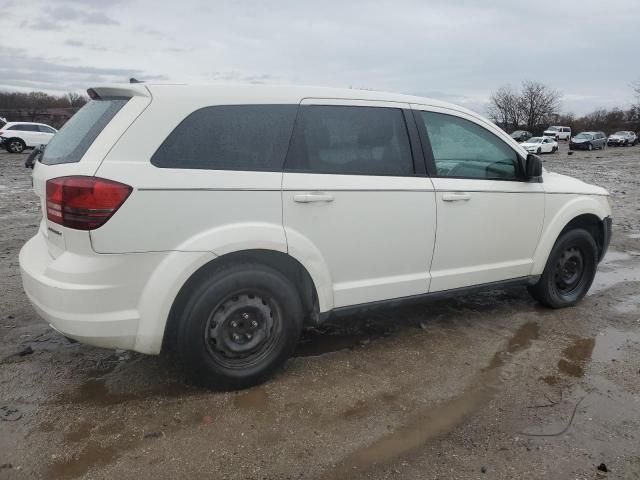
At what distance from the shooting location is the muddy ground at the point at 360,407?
263 cm

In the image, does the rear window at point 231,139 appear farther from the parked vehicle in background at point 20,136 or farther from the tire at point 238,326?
the parked vehicle in background at point 20,136

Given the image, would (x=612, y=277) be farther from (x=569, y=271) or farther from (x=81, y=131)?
(x=81, y=131)

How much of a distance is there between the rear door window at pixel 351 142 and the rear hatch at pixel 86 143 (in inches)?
37.9

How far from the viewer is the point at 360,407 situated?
3.15 m

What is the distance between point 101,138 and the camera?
2865 mm

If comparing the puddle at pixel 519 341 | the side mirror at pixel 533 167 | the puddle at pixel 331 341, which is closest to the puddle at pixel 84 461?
the puddle at pixel 331 341

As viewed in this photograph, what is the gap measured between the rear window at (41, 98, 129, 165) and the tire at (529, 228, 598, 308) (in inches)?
146

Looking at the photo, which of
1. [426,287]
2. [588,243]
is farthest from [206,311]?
[588,243]

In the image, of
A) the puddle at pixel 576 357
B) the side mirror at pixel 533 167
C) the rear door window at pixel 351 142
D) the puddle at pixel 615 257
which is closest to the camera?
the rear door window at pixel 351 142

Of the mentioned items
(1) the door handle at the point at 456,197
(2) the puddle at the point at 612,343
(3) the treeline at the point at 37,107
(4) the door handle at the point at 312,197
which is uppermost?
(3) the treeline at the point at 37,107

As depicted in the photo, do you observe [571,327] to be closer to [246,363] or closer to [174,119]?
[246,363]

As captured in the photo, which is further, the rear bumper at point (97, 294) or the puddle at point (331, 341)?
the puddle at point (331, 341)

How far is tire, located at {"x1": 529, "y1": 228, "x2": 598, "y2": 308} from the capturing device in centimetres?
470

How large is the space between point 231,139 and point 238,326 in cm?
112
